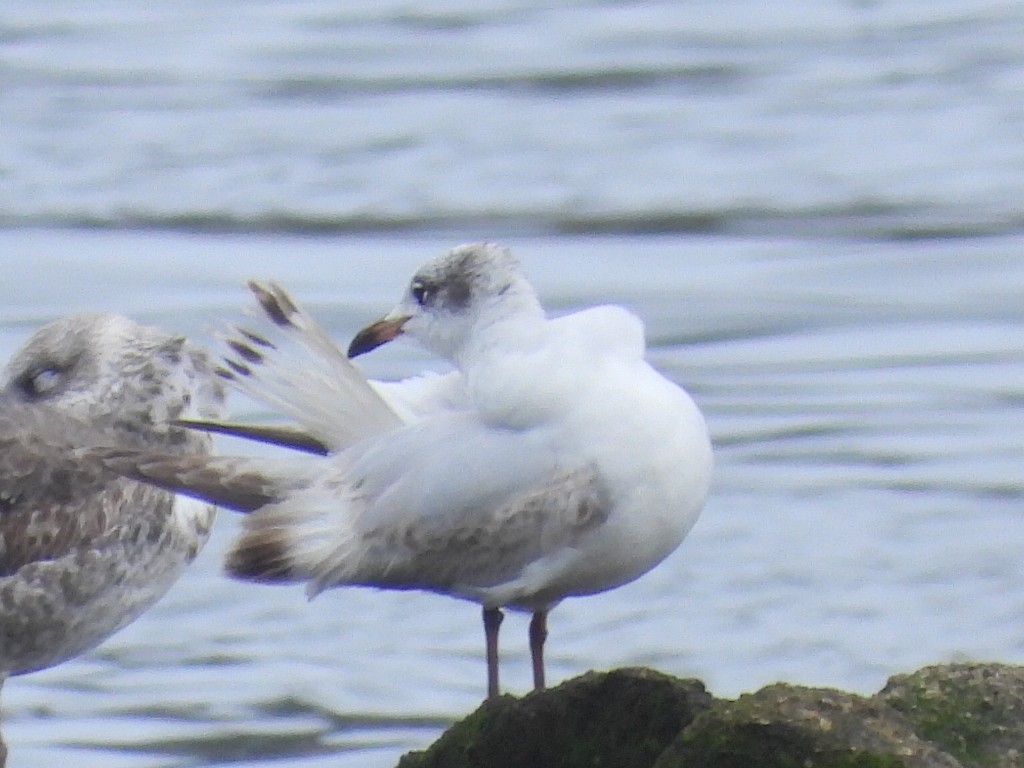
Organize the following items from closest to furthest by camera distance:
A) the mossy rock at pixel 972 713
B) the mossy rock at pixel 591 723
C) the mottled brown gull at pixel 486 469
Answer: the mossy rock at pixel 972 713 → the mossy rock at pixel 591 723 → the mottled brown gull at pixel 486 469

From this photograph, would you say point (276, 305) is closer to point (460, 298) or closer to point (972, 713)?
point (460, 298)

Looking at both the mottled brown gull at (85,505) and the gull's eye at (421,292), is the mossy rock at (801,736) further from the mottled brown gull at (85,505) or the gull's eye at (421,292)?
the mottled brown gull at (85,505)

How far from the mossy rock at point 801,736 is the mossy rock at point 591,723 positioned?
40 centimetres

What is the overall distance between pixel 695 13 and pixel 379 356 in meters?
7.78

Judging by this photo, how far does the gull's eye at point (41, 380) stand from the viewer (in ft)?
25.1

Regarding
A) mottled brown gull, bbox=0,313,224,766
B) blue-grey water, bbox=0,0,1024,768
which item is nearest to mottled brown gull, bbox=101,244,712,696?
mottled brown gull, bbox=0,313,224,766

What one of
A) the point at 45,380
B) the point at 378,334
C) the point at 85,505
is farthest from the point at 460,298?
the point at 45,380

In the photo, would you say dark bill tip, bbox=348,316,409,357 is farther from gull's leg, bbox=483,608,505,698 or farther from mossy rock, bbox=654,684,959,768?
mossy rock, bbox=654,684,959,768

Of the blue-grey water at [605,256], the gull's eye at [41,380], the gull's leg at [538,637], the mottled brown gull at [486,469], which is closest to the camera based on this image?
the mottled brown gull at [486,469]

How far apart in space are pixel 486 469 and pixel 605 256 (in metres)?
7.66

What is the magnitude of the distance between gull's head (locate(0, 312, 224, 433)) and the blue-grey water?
1.08 m

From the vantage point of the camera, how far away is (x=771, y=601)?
31.0ft

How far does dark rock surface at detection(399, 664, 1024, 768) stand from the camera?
520cm

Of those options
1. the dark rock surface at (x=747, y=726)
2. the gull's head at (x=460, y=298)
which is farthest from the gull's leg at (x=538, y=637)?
the gull's head at (x=460, y=298)
